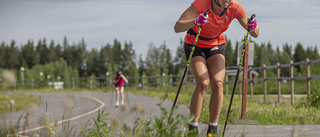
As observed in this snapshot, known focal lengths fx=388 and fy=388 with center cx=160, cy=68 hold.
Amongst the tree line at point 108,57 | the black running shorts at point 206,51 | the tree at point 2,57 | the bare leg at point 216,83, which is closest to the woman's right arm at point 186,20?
the black running shorts at point 206,51

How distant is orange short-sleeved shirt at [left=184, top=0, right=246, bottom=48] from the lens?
13.8 ft

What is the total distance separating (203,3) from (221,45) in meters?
0.61

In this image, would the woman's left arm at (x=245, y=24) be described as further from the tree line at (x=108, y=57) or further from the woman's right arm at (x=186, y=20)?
the tree line at (x=108, y=57)

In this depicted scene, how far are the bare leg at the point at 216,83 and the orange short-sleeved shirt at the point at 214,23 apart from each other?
8.4 inches

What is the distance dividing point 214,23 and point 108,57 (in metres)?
106

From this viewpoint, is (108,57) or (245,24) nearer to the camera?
(245,24)

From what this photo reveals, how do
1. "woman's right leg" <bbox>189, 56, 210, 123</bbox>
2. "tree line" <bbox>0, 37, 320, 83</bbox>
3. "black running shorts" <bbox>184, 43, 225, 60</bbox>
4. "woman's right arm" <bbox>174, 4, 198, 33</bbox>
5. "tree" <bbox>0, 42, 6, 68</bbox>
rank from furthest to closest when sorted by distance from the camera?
"tree" <bbox>0, 42, 6, 68</bbox> < "tree line" <bbox>0, 37, 320, 83</bbox> < "black running shorts" <bbox>184, 43, 225, 60</bbox> < "woman's right leg" <bbox>189, 56, 210, 123</bbox> < "woman's right arm" <bbox>174, 4, 198, 33</bbox>

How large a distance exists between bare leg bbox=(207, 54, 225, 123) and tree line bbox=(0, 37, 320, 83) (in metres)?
75.8

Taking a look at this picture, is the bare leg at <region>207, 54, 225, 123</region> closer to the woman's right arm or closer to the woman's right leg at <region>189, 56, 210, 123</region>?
the woman's right leg at <region>189, 56, 210, 123</region>

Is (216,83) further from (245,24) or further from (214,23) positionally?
(245,24)

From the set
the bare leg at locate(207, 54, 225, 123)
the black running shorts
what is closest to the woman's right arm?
the black running shorts

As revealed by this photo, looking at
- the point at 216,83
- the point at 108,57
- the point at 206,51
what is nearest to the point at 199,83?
the point at 216,83

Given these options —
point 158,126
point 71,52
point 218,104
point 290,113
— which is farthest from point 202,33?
point 71,52

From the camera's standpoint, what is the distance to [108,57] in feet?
358
